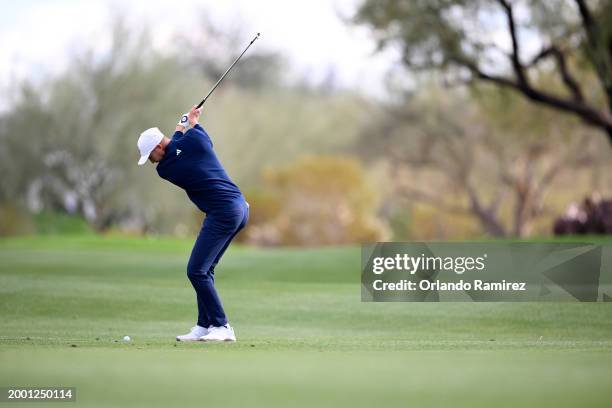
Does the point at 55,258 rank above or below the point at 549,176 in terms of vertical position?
below

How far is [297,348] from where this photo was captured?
11.0m

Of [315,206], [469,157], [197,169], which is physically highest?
[469,157]

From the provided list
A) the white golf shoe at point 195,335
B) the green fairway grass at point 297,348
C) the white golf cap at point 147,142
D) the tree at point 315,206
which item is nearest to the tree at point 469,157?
the tree at point 315,206

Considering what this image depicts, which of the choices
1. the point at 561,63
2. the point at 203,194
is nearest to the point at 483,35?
the point at 561,63

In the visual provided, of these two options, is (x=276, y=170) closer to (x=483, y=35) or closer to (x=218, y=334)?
(x=483, y=35)

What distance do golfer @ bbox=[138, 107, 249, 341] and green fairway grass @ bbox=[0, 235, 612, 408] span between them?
44 centimetres

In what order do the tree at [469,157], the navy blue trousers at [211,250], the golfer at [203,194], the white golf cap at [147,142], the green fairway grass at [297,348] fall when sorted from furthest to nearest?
1. the tree at [469,157]
2. the navy blue trousers at [211,250]
3. the golfer at [203,194]
4. the white golf cap at [147,142]
5. the green fairway grass at [297,348]

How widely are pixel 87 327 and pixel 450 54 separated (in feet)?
66.6

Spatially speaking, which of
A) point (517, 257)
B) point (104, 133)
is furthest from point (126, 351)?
point (104, 133)

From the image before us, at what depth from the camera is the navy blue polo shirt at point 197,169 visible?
37.3ft

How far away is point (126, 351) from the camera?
34.5 feet

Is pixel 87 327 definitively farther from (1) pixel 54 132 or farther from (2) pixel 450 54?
(1) pixel 54 132

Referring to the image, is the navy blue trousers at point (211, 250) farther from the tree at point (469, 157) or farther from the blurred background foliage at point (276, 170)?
the tree at point (469, 157)

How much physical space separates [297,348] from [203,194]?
1.81 m
